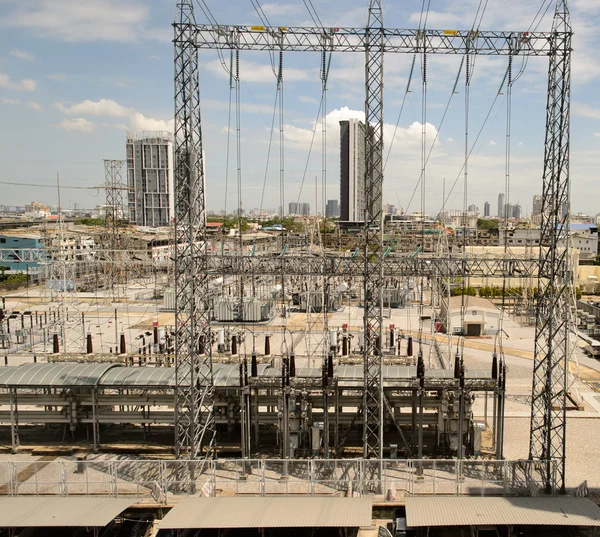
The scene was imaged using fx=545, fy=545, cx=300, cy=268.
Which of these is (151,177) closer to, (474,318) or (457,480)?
(474,318)

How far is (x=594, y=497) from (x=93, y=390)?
36.9 ft

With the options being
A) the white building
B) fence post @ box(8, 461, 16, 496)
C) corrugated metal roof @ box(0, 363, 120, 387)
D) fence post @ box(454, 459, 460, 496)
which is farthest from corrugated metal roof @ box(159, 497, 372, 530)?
the white building

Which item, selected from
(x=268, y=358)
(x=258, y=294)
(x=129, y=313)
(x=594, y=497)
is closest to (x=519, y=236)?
(x=258, y=294)

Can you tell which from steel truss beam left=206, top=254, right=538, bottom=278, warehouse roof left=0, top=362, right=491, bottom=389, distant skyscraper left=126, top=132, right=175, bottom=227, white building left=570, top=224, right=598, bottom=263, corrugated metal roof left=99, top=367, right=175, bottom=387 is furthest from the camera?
distant skyscraper left=126, top=132, right=175, bottom=227

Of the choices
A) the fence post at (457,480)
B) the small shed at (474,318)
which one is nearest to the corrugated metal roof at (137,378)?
the fence post at (457,480)

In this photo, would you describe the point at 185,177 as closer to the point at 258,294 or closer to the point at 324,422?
the point at 324,422

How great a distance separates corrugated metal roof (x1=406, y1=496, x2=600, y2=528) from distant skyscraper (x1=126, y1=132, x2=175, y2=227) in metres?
88.1

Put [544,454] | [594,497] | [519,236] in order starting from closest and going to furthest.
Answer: [594,497] → [544,454] → [519,236]

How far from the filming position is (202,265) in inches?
495

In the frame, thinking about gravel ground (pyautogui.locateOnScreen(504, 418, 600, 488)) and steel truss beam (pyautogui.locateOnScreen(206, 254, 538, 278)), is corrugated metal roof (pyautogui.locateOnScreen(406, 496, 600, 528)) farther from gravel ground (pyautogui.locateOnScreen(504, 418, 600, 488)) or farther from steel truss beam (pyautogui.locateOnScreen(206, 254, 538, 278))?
steel truss beam (pyautogui.locateOnScreen(206, 254, 538, 278))

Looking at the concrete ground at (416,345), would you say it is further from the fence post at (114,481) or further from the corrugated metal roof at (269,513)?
the corrugated metal roof at (269,513)

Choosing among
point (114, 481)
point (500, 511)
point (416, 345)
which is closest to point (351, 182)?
point (416, 345)

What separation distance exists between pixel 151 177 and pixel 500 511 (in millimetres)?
91785

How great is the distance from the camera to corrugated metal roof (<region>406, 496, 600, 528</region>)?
9.10m
